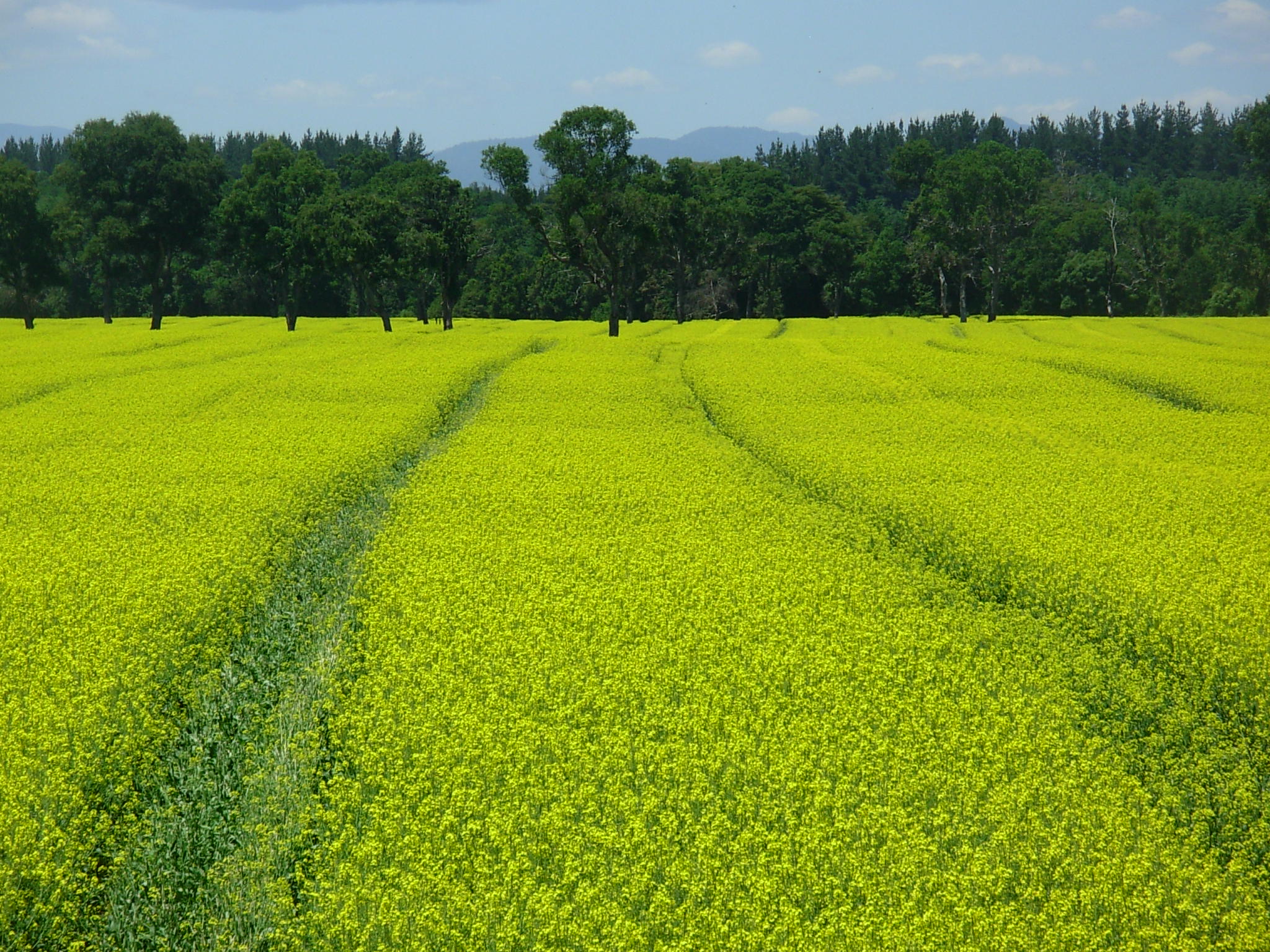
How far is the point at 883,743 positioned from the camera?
9.34 metres

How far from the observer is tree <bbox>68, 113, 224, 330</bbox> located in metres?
58.6

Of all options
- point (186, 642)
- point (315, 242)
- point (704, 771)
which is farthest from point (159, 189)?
point (704, 771)

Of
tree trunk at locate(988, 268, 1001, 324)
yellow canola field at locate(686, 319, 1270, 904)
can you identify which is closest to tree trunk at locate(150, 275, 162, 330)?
yellow canola field at locate(686, 319, 1270, 904)

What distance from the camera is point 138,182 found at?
59.7 meters

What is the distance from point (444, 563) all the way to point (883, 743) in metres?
7.88

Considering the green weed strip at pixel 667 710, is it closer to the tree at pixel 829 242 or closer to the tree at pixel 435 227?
the tree at pixel 435 227

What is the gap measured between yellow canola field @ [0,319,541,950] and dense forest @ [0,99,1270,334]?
20303mm

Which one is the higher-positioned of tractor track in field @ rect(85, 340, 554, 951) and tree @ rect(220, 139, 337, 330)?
tree @ rect(220, 139, 337, 330)

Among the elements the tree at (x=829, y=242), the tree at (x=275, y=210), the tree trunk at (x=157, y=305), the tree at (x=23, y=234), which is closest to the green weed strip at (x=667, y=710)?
the tree at (x=275, y=210)

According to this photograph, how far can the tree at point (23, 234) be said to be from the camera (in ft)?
196

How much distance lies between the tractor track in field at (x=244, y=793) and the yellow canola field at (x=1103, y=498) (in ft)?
25.7

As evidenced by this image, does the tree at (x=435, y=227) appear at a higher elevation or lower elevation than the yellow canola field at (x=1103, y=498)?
higher

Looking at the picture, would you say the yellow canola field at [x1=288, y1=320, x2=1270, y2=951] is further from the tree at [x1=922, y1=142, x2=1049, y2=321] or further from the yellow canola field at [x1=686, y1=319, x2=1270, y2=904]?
the tree at [x1=922, y1=142, x2=1049, y2=321]

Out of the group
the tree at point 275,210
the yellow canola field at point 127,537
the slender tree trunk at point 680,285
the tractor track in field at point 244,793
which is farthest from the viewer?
the slender tree trunk at point 680,285
